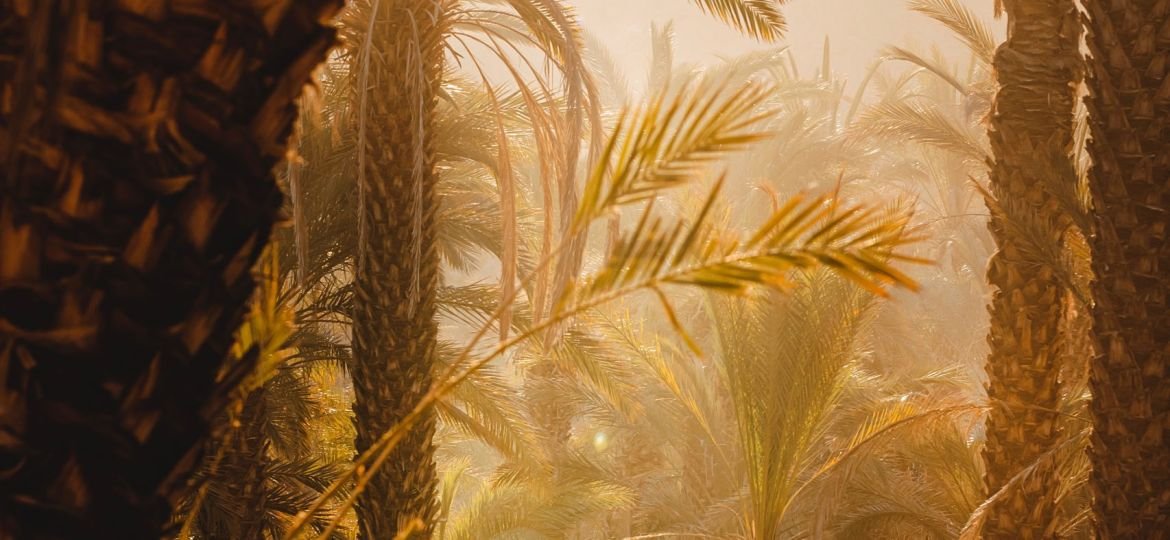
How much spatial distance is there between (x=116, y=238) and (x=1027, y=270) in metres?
6.11

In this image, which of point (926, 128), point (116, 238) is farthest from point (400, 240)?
point (926, 128)

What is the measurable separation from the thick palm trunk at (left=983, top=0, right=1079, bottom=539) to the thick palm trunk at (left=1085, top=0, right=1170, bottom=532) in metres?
1.32

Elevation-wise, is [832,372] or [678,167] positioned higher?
[832,372]

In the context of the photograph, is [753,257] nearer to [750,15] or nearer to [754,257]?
[754,257]

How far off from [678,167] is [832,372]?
5.74 m

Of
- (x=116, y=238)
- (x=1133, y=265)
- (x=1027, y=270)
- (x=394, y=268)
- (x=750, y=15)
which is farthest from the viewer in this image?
(x=750, y=15)

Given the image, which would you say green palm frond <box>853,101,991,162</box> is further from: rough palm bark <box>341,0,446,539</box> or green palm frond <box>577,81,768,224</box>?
green palm frond <box>577,81,768,224</box>

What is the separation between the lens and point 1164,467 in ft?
14.8

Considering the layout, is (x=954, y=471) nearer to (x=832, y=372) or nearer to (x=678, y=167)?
(x=832, y=372)

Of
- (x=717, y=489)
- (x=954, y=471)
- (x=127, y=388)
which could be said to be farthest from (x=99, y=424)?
(x=717, y=489)

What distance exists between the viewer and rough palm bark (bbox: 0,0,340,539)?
1.15m

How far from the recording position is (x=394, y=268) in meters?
5.86

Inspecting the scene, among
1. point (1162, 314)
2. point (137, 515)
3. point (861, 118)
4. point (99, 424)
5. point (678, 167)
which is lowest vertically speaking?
point (137, 515)

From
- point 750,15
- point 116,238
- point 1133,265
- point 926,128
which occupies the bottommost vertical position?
point 116,238
